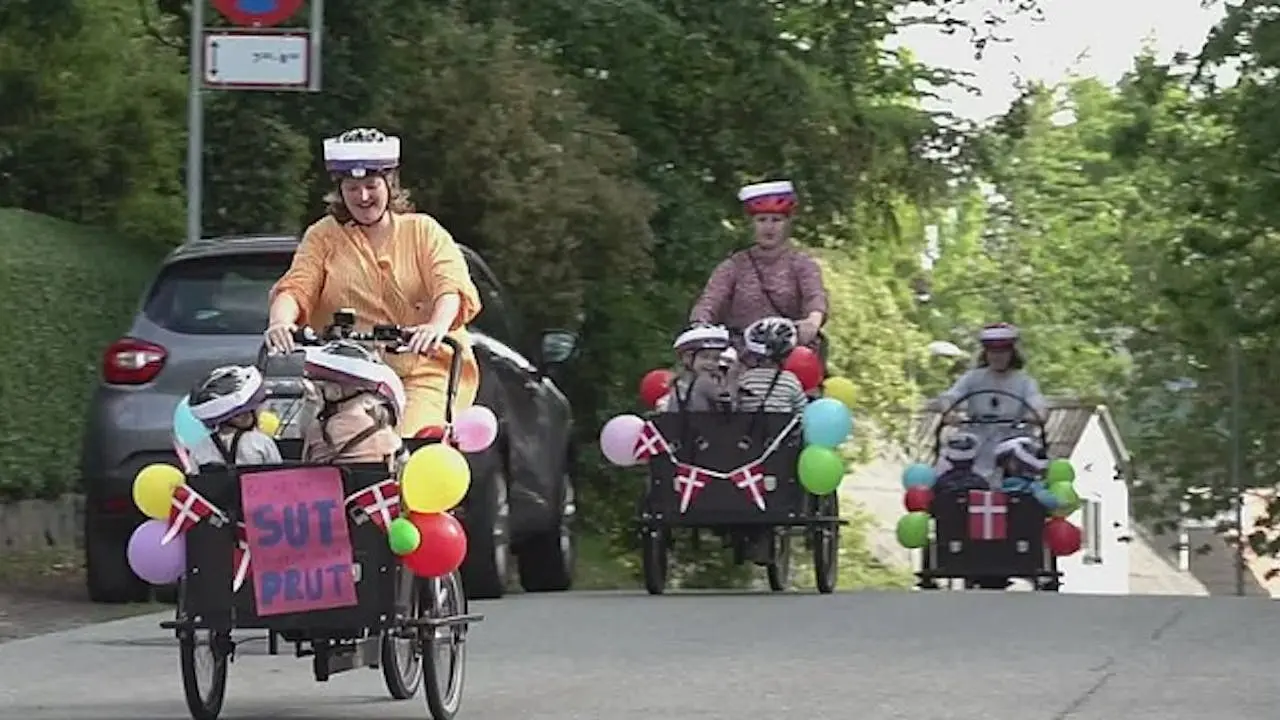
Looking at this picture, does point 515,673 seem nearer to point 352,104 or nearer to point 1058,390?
point 352,104

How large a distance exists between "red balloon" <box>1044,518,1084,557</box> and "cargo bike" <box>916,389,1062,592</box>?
46mm

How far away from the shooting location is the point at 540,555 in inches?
688

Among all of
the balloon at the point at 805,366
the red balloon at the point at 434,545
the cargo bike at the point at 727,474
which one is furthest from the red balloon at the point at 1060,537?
the red balloon at the point at 434,545

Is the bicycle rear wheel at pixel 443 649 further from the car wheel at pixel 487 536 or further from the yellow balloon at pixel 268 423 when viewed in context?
the car wheel at pixel 487 536

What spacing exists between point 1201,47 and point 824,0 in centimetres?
320

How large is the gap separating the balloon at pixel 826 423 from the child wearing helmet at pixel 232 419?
21.1 feet

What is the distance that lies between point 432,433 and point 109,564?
560 cm

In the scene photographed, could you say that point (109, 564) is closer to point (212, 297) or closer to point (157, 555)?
point (212, 297)

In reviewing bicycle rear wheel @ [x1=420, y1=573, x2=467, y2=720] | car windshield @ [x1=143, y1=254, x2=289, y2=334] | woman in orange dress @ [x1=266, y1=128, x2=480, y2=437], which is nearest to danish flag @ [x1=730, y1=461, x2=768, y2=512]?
car windshield @ [x1=143, y1=254, x2=289, y2=334]

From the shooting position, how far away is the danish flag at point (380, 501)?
929cm

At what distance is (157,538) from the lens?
967 centimetres

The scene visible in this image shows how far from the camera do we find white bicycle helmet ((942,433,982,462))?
19203mm

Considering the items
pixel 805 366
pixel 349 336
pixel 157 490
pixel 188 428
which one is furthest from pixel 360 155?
pixel 805 366

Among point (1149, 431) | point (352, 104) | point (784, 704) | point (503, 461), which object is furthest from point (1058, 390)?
point (784, 704)
